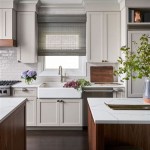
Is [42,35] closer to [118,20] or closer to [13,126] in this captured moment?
[118,20]

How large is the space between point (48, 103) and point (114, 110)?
2711 mm

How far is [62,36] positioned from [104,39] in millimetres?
934

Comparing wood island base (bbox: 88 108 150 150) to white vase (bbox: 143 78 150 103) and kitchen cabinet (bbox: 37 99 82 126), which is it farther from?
kitchen cabinet (bbox: 37 99 82 126)

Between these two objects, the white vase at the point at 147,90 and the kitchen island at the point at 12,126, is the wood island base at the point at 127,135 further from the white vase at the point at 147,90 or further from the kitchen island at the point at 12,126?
the kitchen island at the point at 12,126

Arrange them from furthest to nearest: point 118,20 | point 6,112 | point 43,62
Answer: point 43,62
point 118,20
point 6,112

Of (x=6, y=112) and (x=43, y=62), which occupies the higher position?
(x=43, y=62)

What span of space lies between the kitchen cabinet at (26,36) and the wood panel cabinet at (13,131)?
240 centimetres

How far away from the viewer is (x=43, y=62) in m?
6.00

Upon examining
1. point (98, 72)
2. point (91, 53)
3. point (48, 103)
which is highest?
point (91, 53)

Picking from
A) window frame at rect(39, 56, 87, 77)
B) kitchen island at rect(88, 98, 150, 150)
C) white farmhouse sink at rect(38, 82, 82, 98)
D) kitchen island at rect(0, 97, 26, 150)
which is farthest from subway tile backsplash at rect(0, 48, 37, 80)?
kitchen island at rect(88, 98, 150, 150)

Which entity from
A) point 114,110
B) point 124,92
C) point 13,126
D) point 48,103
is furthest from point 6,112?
point 124,92

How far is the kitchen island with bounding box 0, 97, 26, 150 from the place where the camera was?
2359mm

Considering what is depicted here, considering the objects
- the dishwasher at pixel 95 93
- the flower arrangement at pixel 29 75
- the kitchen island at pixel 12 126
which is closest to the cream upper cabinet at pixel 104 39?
the dishwasher at pixel 95 93

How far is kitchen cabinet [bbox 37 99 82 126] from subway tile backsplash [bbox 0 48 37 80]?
3.49 ft
